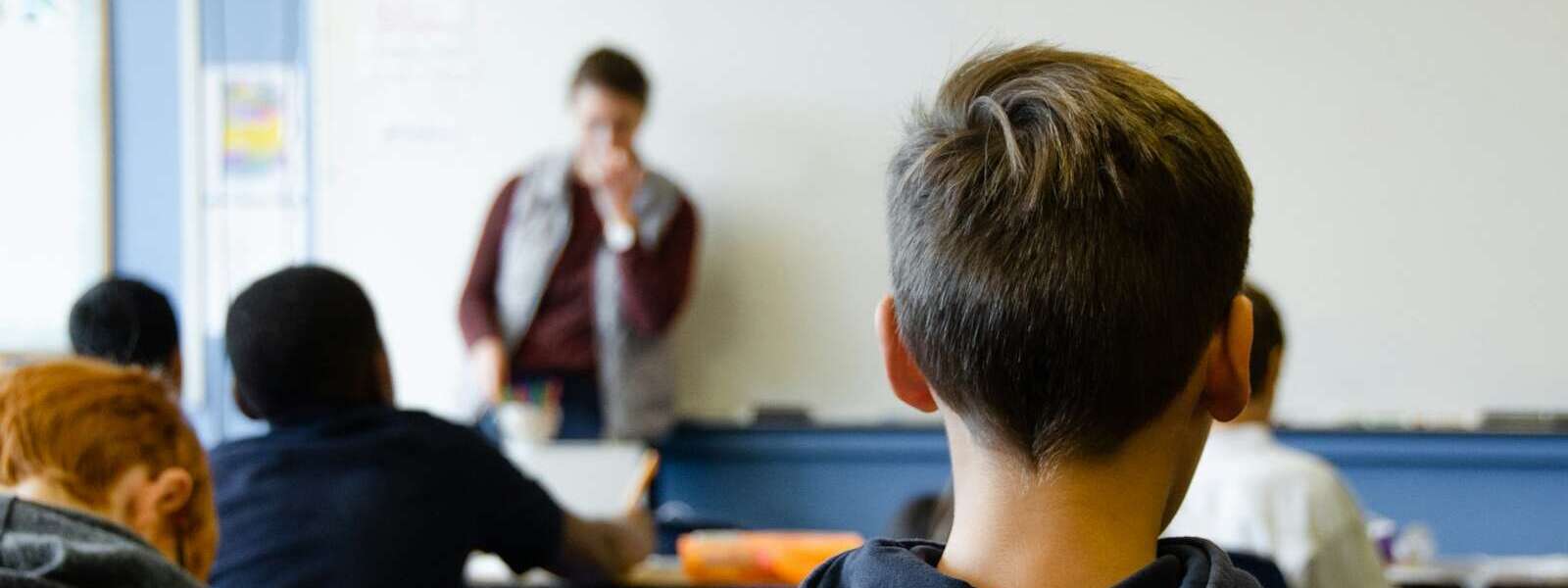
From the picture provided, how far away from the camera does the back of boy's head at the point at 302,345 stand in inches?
74.1

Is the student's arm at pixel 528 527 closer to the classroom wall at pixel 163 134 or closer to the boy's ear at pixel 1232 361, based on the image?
the boy's ear at pixel 1232 361

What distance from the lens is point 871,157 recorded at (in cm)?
401

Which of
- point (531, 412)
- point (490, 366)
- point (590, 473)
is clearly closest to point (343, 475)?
point (590, 473)

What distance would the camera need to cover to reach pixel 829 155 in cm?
404

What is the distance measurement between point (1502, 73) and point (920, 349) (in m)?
3.39

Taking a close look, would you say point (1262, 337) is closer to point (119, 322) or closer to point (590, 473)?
point (119, 322)

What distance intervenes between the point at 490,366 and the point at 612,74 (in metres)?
0.81

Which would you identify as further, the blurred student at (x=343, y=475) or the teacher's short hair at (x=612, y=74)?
the teacher's short hair at (x=612, y=74)

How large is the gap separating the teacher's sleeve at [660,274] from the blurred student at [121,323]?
1.72 meters

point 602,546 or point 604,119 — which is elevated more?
point 604,119

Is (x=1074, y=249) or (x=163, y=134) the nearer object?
(x=1074, y=249)

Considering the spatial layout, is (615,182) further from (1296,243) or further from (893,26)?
(1296,243)

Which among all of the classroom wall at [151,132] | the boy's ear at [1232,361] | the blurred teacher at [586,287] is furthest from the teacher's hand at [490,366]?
the boy's ear at [1232,361]

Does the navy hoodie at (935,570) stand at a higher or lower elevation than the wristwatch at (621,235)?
higher
